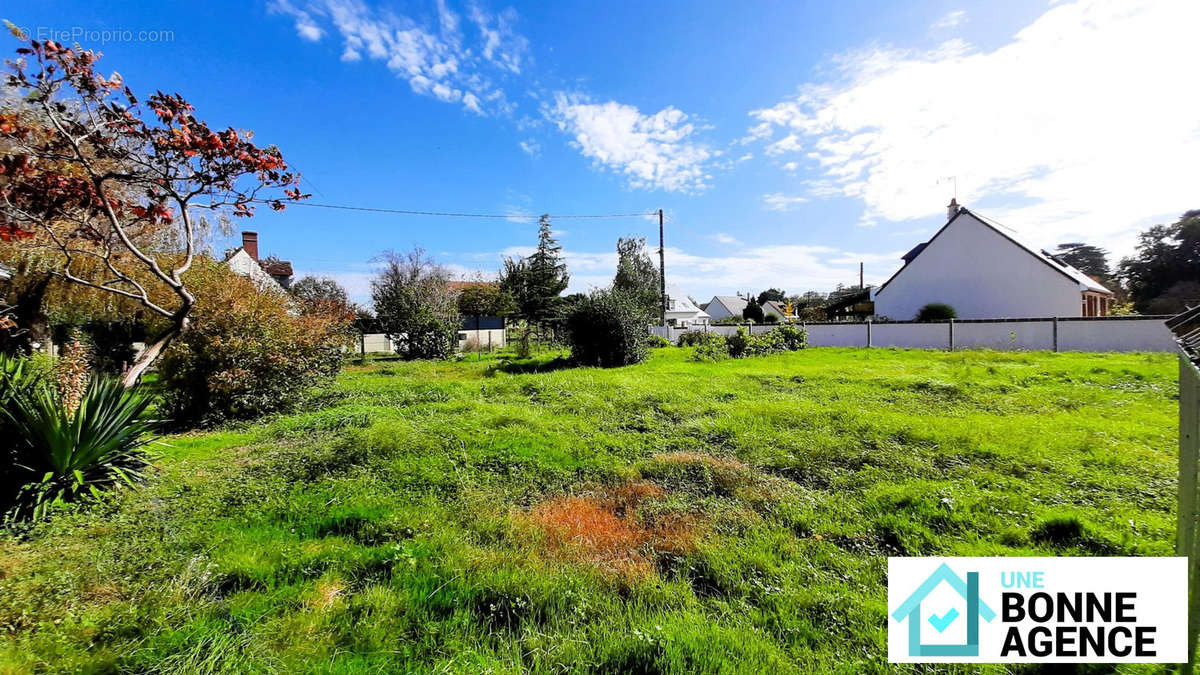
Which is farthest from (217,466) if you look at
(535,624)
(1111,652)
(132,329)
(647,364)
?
(132,329)

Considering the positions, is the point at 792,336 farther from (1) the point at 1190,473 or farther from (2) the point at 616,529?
(1) the point at 1190,473

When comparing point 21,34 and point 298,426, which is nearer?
point 21,34

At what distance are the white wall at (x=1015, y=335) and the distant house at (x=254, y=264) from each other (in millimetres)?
20292

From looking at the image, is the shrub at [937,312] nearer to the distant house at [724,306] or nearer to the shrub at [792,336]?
the shrub at [792,336]

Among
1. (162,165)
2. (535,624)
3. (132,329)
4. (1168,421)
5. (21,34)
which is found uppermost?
(21,34)

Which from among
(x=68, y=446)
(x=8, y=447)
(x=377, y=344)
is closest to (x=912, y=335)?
(x=68, y=446)

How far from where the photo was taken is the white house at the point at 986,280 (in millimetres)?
17500

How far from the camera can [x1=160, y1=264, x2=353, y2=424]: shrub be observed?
721cm

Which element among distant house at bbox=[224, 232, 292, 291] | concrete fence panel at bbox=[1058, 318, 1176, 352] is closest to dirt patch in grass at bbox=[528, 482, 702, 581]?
distant house at bbox=[224, 232, 292, 291]

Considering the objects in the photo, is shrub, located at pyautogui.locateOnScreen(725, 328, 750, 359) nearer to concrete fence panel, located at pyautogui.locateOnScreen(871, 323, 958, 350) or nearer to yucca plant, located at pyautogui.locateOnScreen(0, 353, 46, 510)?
concrete fence panel, located at pyautogui.locateOnScreen(871, 323, 958, 350)

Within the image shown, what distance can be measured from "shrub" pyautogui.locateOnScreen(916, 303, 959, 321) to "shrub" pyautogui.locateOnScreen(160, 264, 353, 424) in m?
22.3

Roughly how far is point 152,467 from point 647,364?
1065 cm

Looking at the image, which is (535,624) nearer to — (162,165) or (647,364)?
(162,165)

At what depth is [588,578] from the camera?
2.65 metres
